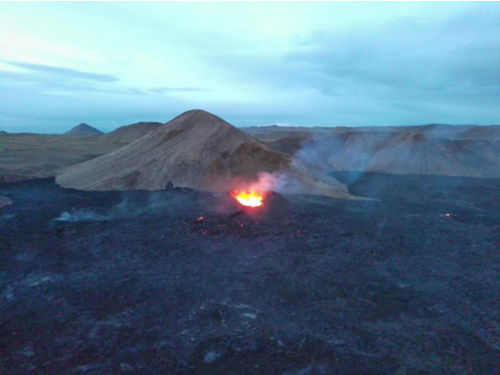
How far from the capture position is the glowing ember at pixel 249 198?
19939 mm

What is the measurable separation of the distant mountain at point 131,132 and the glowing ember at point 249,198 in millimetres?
67186

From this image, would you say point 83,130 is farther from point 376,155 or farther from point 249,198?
point 249,198

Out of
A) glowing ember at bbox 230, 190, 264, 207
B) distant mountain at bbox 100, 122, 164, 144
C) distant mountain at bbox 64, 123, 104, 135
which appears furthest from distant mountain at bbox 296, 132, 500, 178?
distant mountain at bbox 64, 123, 104, 135

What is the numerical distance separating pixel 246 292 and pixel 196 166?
18966 millimetres

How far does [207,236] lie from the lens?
15.9m

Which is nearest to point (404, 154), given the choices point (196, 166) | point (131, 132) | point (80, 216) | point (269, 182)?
point (269, 182)

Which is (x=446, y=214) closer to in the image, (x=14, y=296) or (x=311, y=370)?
(x=311, y=370)

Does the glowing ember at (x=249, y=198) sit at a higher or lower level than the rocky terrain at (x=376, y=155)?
lower

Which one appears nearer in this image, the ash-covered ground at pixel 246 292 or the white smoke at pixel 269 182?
the ash-covered ground at pixel 246 292

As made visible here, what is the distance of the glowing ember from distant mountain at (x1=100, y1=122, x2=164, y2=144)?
6719cm

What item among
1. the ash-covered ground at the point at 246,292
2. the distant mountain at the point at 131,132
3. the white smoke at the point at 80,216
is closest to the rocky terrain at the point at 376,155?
the white smoke at the point at 80,216

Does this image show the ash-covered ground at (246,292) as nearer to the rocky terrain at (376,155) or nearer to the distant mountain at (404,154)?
the rocky terrain at (376,155)

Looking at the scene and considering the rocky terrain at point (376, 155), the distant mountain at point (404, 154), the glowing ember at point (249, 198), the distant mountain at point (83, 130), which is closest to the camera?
the glowing ember at point (249, 198)

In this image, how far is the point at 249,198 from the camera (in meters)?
21.4
